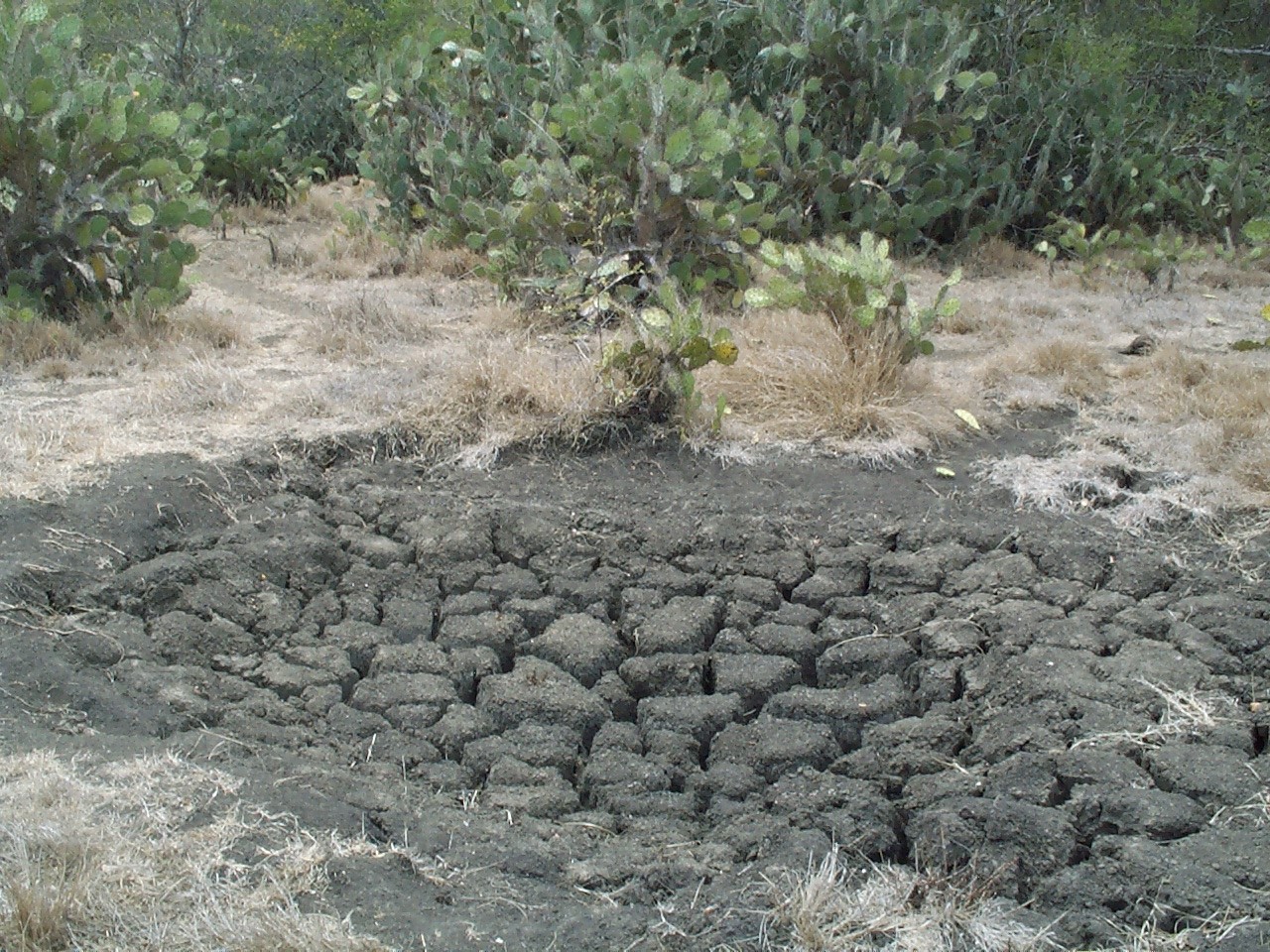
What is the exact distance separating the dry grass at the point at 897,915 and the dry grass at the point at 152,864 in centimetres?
91

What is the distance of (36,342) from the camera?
573 centimetres

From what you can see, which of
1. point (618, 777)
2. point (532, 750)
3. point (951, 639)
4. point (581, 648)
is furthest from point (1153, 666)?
point (532, 750)

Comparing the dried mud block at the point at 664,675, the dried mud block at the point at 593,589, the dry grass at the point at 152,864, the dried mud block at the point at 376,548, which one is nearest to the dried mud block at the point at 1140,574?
the dried mud block at the point at 664,675

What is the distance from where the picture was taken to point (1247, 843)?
3.00 metres

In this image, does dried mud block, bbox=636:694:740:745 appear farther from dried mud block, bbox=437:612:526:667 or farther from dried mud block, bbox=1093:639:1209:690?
dried mud block, bbox=1093:639:1209:690

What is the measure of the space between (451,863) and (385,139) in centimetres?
691

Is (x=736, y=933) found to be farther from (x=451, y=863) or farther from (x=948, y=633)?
(x=948, y=633)

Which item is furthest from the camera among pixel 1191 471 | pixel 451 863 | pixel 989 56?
pixel 989 56

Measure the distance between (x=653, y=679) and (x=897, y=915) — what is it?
120 cm

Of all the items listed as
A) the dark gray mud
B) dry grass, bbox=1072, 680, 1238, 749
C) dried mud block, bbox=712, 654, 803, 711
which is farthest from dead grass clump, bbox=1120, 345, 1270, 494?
dried mud block, bbox=712, 654, 803, 711

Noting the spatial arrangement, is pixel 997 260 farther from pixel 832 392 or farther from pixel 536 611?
pixel 536 611

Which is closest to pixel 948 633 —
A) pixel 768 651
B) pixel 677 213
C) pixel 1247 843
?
pixel 768 651

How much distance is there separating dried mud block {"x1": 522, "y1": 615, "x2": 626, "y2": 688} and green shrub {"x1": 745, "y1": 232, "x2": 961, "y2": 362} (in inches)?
76.7

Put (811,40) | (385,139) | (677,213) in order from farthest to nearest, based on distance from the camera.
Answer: (385,139)
(811,40)
(677,213)
